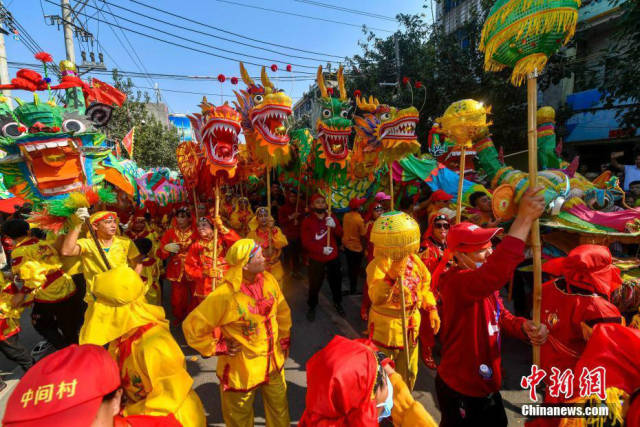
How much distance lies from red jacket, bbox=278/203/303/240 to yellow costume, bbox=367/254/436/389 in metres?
3.47

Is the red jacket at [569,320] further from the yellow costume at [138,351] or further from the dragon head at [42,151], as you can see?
the dragon head at [42,151]

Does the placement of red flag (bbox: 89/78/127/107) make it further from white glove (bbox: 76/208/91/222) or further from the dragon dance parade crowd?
white glove (bbox: 76/208/91/222)

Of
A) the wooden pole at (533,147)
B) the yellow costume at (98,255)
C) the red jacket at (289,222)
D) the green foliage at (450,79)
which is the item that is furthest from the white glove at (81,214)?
the green foliage at (450,79)

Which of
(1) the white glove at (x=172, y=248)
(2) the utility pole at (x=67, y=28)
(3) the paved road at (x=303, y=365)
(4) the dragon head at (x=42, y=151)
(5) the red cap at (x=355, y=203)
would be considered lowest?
(3) the paved road at (x=303, y=365)

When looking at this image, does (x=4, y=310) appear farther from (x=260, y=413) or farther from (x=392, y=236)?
(x=392, y=236)

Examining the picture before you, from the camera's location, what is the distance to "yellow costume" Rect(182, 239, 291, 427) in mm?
2156

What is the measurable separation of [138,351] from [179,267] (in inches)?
114

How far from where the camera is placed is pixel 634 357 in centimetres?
127

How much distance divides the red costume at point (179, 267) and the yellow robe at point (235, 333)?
Result: 2223 millimetres

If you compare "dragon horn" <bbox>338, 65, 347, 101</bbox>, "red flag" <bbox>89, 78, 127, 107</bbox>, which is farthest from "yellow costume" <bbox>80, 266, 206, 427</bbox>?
"dragon horn" <bbox>338, 65, 347, 101</bbox>

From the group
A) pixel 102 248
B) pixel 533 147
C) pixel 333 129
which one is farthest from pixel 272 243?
pixel 533 147

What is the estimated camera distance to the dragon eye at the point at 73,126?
2557 mm

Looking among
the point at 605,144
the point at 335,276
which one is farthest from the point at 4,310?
the point at 605,144

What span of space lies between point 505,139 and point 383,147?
6209 millimetres
